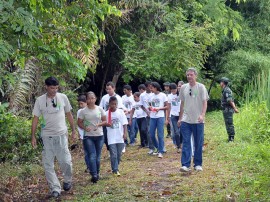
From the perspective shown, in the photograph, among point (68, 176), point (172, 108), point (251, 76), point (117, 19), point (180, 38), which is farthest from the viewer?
point (251, 76)

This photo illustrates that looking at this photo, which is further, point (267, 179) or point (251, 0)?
point (251, 0)

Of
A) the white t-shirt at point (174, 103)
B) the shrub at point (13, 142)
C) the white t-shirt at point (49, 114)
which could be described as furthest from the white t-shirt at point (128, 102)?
the white t-shirt at point (49, 114)

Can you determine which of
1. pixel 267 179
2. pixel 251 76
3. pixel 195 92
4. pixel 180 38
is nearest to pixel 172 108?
pixel 195 92

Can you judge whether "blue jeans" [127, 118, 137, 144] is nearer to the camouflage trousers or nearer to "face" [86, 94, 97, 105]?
the camouflage trousers

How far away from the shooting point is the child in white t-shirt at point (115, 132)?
10359 mm

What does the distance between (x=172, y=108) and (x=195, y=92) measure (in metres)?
3.82

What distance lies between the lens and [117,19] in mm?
19078

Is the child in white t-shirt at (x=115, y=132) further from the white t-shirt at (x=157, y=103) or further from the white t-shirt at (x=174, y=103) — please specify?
the white t-shirt at (x=174, y=103)

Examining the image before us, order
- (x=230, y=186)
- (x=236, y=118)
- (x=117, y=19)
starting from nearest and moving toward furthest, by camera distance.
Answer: (x=230, y=186), (x=236, y=118), (x=117, y=19)

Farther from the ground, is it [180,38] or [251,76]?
[180,38]

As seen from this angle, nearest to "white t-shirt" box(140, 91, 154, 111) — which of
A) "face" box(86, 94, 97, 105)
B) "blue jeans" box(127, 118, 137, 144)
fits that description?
"blue jeans" box(127, 118, 137, 144)

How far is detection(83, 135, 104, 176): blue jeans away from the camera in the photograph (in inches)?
388

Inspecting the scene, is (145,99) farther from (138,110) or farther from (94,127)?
(94,127)

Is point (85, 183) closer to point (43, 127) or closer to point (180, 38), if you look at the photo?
point (43, 127)
